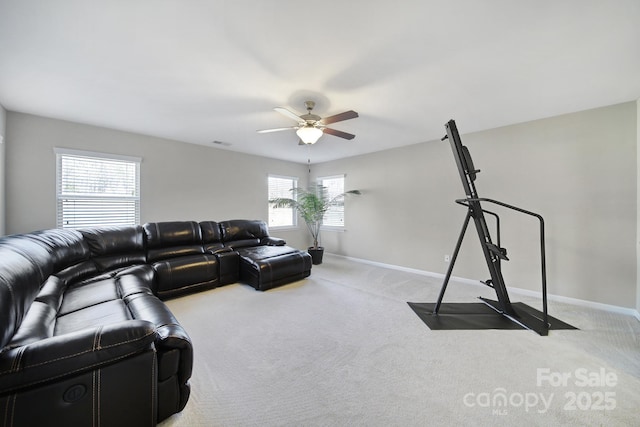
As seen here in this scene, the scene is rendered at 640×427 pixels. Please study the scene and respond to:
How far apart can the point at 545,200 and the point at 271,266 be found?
3.96 m

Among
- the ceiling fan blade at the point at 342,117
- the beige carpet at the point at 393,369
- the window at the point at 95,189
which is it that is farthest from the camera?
the window at the point at 95,189

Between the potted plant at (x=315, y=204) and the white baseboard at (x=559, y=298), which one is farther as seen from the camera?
the potted plant at (x=315, y=204)

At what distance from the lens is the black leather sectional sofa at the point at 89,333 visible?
37.4 inches

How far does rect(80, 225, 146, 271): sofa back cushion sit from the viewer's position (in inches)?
113

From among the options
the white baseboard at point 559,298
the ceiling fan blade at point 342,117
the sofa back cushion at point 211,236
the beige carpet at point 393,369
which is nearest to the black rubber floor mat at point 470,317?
the beige carpet at point 393,369

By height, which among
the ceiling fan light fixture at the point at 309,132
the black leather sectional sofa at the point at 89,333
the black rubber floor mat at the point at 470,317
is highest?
Result: the ceiling fan light fixture at the point at 309,132

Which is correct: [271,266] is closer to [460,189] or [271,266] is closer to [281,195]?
[281,195]

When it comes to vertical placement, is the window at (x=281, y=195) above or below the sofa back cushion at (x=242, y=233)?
above

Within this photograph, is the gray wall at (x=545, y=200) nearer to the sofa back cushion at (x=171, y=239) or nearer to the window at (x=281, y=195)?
the window at (x=281, y=195)

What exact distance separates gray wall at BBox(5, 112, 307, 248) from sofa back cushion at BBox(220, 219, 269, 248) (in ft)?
2.48

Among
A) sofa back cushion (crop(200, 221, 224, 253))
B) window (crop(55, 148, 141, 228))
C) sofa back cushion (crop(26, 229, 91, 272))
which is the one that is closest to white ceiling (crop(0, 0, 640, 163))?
window (crop(55, 148, 141, 228))

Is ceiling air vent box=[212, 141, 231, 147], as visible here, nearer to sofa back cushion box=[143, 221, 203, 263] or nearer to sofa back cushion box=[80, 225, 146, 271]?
sofa back cushion box=[143, 221, 203, 263]

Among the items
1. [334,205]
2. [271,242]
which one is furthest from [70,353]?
[334,205]

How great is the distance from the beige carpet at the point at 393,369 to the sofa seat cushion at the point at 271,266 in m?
0.52
